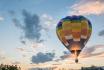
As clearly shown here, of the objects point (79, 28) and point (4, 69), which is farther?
point (4, 69)

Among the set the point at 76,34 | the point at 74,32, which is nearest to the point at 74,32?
the point at 74,32

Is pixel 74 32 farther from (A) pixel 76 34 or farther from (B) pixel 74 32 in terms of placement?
(A) pixel 76 34

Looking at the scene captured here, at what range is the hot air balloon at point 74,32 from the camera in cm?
12375

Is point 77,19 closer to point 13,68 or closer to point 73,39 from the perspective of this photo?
point 73,39

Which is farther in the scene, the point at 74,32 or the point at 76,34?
the point at 76,34

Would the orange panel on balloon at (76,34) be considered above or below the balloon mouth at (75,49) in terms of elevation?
above

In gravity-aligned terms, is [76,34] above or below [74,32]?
below

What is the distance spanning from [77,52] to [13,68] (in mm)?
48321

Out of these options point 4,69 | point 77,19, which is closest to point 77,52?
point 77,19

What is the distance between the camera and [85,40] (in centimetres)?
12531

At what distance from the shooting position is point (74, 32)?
124 m

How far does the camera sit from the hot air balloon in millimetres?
123750

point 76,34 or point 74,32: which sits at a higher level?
point 74,32

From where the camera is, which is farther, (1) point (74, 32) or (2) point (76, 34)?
(2) point (76, 34)
